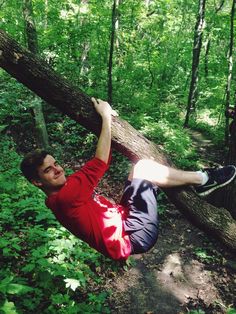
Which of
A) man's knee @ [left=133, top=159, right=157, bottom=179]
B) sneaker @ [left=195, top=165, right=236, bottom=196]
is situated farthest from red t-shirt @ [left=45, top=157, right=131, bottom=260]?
sneaker @ [left=195, top=165, right=236, bottom=196]

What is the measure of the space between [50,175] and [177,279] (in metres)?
4.19

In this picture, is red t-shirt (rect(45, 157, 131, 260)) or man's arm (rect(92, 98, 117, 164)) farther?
man's arm (rect(92, 98, 117, 164))

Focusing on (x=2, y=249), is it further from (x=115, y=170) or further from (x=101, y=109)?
(x=115, y=170)

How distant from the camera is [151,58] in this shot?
15219 mm

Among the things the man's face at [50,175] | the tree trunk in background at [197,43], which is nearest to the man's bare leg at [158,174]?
the man's face at [50,175]

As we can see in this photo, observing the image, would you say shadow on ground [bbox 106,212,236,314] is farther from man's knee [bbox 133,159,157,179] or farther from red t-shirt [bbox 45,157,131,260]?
man's knee [bbox 133,159,157,179]

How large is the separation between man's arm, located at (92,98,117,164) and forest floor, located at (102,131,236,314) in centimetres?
208

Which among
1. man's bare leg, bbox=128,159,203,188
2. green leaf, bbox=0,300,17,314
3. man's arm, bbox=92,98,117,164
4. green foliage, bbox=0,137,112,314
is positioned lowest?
green foliage, bbox=0,137,112,314

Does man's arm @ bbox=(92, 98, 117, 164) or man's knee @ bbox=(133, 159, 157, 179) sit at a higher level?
man's arm @ bbox=(92, 98, 117, 164)

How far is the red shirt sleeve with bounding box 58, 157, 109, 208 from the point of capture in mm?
3049

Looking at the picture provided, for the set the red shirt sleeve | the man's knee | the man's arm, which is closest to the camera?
the red shirt sleeve

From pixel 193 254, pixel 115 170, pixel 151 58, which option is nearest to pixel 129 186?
pixel 193 254

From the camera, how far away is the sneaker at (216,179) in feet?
12.6

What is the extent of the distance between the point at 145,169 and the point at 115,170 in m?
6.30
